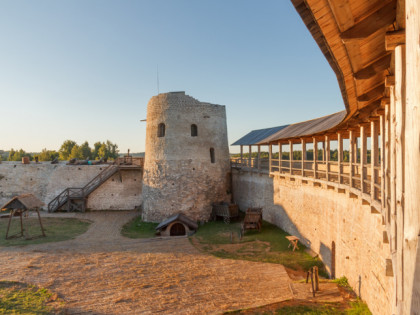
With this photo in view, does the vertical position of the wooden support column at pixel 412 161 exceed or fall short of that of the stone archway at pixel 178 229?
it exceeds it

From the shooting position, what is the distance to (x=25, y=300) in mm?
7957

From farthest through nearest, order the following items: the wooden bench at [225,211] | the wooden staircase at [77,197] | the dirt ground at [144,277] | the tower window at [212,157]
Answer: the wooden staircase at [77,197], the tower window at [212,157], the wooden bench at [225,211], the dirt ground at [144,277]

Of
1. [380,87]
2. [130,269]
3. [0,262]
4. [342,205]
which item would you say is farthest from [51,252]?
[380,87]

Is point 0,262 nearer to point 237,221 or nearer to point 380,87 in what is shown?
point 237,221

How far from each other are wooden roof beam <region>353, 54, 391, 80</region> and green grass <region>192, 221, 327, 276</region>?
8455 millimetres

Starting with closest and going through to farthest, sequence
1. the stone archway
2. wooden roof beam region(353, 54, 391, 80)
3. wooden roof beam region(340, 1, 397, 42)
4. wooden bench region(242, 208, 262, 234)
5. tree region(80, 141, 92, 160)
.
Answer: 1. wooden roof beam region(340, 1, 397, 42)
2. wooden roof beam region(353, 54, 391, 80)
3. wooden bench region(242, 208, 262, 234)
4. the stone archway
5. tree region(80, 141, 92, 160)

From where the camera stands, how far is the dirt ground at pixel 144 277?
7.84m

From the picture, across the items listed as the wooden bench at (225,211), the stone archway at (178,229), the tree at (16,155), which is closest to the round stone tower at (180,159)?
the wooden bench at (225,211)

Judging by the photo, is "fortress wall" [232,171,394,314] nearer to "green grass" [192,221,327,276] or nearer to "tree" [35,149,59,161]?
"green grass" [192,221,327,276]

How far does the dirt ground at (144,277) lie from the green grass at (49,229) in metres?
1.28

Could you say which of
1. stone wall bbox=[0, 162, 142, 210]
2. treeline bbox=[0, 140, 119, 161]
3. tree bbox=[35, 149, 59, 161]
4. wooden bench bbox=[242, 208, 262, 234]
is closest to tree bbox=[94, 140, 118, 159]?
treeline bbox=[0, 140, 119, 161]

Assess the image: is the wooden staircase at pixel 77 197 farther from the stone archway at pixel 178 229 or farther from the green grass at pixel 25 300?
the green grass at pixel 25 300

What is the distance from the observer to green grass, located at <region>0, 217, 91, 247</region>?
14541 millimetres

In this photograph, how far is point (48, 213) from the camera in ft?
72.8
